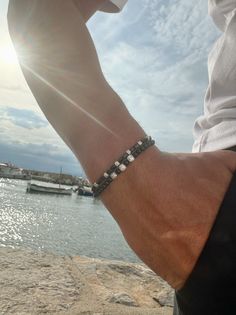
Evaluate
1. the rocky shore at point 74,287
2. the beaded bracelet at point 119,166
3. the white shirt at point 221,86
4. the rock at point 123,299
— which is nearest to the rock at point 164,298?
the rocky shore at point 74,287

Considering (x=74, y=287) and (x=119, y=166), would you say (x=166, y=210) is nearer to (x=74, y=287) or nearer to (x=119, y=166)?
(x=119, y=166)

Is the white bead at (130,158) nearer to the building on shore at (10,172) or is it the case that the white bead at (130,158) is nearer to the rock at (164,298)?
the rock at (164,298)

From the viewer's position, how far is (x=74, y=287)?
8.70ft

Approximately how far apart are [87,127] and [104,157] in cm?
8

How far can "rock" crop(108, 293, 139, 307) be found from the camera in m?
2.56

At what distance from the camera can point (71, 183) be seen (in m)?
107

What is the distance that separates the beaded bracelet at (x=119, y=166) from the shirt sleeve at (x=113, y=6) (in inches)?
21.9

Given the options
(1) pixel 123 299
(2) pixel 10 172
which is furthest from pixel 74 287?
(2) pixel 10 172

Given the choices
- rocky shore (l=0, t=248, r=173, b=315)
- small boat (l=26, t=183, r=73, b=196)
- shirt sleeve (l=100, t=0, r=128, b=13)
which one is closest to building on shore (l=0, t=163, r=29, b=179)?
small boat (l=26, t=183, r=73, b=196)

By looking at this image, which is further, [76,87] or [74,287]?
[74,287]

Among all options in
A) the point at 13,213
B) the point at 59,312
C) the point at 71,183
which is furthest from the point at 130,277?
the point at 71,183

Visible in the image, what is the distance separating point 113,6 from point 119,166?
2.06 ft

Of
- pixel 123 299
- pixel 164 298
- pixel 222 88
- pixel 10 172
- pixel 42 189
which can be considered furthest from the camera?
pixel 10 172

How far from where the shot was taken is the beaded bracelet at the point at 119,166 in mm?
730
